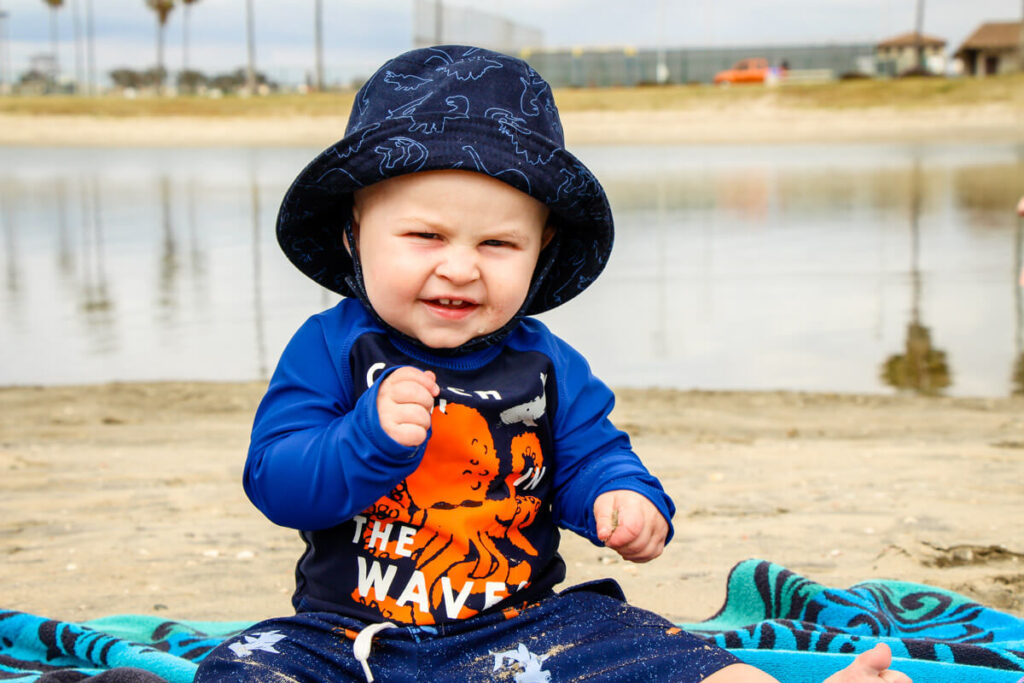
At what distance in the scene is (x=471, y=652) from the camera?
6.28 feet

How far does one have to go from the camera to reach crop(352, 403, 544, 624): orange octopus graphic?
1927 mm

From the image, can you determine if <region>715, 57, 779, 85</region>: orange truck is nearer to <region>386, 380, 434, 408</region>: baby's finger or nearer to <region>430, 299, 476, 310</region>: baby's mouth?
<region>430, 299, 476, 310</region>: baby's mouth

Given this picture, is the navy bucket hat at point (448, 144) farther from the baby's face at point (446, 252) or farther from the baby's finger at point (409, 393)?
the baby's finger at point (409, 393)

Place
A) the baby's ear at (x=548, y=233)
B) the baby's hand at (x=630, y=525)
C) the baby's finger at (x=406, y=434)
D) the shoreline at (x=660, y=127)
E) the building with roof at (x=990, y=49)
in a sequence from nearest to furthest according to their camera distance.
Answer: the baby's finger at (x=406, y=434), the baby's hand at (x=630, y=525), the baby's ear at (x=548, y=233), the shoreline at (x=660, y=127), the building with roof at (x=990, y=49)

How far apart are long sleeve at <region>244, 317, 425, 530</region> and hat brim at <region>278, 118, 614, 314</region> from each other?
0.22 meters

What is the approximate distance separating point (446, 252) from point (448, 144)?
179 millimetres

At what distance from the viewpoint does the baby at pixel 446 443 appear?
1.88 metres

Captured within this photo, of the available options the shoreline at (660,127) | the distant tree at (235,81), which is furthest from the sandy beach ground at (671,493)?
the distant tree at (235,81)

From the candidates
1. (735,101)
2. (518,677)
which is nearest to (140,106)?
(735,101)

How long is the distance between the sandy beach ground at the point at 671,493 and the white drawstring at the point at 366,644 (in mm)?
1206

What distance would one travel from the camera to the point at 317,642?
6.27 feet

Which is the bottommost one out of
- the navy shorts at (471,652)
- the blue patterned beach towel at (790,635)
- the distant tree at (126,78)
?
the blue patterned beach towel at (790,635)

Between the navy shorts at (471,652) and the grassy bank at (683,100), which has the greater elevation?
the grassy bank at (683,100)

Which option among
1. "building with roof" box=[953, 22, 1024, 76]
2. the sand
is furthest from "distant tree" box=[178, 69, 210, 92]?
the sand
